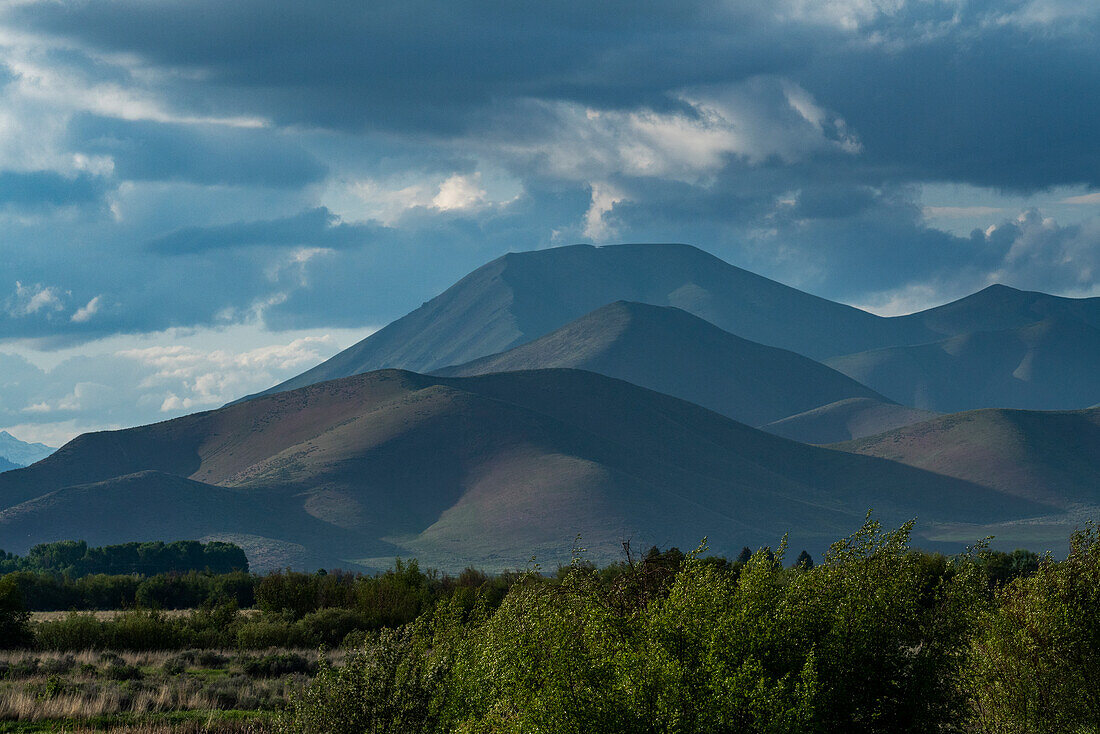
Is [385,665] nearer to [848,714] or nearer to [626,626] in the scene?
[626,626]

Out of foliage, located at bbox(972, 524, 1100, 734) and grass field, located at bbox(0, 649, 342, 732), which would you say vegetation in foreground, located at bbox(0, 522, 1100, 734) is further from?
grass field, located at bbox(0, 649, 342, 732)

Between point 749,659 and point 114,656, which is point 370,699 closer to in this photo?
point 749,659

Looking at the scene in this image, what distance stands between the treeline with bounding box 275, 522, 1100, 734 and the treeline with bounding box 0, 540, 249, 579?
14878 cm

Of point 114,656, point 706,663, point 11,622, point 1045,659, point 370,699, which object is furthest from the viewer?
point 11,622

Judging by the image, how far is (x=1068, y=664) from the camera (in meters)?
20.3

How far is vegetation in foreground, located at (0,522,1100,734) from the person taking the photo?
1472 centimetres

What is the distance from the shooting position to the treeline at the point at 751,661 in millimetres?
14672

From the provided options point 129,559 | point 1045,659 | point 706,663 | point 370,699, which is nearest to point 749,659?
point 706,663

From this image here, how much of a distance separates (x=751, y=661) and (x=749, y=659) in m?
0.27

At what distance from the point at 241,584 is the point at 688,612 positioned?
7097cm

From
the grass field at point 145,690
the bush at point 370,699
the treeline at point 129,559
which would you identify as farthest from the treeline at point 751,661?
the treeline at point 129,559

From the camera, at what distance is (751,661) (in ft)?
49.6

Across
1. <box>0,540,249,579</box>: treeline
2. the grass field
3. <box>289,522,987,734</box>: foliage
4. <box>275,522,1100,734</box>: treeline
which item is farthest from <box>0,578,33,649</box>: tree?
<box>0,540,249,579</box>: treeline

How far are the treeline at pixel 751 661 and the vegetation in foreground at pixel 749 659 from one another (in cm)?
3
